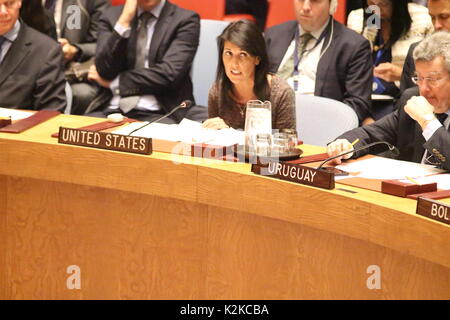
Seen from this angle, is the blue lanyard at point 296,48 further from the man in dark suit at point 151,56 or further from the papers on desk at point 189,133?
the papers on desk at point 189,133

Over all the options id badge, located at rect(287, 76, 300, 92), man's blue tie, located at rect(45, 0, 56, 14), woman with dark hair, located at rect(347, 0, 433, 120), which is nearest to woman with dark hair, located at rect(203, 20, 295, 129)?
id badge, located at rect(287, 76, 300, 92)

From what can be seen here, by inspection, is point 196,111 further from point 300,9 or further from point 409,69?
point 409,69

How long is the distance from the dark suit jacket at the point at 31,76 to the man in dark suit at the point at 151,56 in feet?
1.73

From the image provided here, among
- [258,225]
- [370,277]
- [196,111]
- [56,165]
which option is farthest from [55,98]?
[370,277]

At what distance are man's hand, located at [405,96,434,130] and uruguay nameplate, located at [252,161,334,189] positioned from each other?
496mm

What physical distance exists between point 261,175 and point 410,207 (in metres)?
0.50

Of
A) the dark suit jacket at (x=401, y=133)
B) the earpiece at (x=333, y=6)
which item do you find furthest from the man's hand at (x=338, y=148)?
the earpiece at (x=333, y=6)

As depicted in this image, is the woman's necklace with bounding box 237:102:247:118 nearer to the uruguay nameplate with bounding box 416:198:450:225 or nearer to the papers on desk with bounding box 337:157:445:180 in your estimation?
the papers on desk with bounding box 337:157:445:180

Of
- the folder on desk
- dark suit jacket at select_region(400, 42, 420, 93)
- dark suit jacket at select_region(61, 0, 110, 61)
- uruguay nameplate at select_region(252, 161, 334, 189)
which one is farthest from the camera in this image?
dark suit jacket at select_region(61, 0, 110, 61)

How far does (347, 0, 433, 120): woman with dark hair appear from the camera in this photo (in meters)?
4.08

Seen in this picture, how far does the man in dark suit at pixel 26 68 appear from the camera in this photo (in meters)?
3.79

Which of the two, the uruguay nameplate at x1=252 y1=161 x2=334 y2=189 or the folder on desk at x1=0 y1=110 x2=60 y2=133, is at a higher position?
the folder on desk at x1=0 y1=110 x2=60 y2=133

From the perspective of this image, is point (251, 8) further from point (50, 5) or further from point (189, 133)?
point (189, 133)

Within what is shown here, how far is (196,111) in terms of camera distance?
4.24 m
